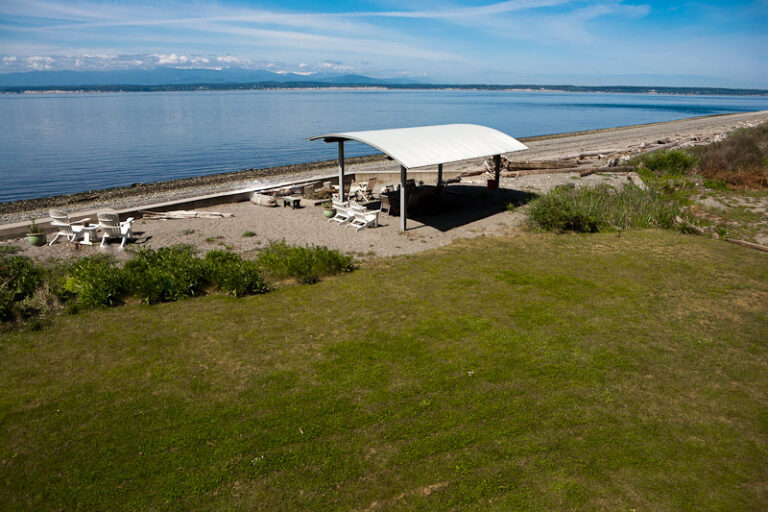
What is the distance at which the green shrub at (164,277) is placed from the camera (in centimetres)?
938

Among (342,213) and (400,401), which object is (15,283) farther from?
(342,213)

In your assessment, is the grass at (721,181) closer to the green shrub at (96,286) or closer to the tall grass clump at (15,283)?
the green shrub at (96,286)

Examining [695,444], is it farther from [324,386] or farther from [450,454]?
[324,386]

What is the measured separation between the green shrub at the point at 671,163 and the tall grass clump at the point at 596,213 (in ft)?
28.8

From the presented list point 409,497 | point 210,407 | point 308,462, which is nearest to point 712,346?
point 409,497

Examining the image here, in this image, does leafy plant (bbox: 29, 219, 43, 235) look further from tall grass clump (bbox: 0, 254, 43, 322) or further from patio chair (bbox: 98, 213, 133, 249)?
tall grass clump (bbox: 0, 254, 43, 322)

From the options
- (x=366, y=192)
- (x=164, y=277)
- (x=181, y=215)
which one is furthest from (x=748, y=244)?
(x=181, y=215)

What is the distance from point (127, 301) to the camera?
9422mm

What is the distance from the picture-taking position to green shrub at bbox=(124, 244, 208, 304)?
9.38 m

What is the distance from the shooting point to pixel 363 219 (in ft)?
50.9

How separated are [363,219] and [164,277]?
23.9 ft

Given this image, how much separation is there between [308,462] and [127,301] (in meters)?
6.32

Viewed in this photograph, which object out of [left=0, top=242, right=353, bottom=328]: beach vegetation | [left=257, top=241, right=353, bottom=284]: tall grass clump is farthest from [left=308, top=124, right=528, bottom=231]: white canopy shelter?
[left=0, top=242, right=353, bottom=328]: beach vegetation

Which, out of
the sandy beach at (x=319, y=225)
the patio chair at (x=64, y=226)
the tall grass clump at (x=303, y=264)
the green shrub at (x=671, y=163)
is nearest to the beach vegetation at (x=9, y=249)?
the sandy beach at (x=319, y=225)
